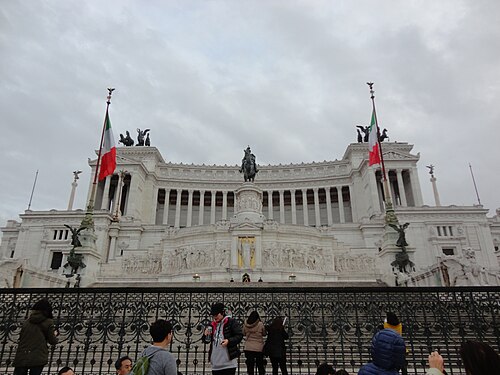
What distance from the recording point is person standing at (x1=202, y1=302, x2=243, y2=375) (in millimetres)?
5656

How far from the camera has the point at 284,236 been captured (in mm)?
34594

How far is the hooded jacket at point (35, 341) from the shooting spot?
5.68m

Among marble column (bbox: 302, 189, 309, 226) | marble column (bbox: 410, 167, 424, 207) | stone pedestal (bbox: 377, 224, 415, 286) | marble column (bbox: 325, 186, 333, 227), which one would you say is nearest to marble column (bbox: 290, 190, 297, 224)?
marble column (bbox: 302, 189, 309, 226)

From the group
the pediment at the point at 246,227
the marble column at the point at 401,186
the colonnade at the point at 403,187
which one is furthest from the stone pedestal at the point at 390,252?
the marble column at the point at 401,186

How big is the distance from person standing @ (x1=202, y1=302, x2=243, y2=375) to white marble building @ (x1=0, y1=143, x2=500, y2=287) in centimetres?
1511

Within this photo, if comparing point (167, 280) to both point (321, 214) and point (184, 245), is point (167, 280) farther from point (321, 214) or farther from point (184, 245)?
point (321, 214)

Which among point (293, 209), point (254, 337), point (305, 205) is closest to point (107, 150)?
point (254, 337)

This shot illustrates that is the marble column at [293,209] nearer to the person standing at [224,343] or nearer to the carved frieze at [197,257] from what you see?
the carved frieze at [197,257]

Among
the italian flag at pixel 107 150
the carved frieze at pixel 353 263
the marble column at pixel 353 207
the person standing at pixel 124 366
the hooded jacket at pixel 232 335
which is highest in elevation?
the marble column at pixel 353 207

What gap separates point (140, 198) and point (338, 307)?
59.3m

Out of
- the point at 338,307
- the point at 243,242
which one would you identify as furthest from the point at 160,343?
the point at 243,242

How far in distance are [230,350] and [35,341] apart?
3.20 meters

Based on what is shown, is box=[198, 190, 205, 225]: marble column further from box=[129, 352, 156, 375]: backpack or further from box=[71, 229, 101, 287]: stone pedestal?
box=[129, 352, 156, 375]: backpack

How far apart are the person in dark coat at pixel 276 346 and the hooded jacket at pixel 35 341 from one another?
12.6 ft
